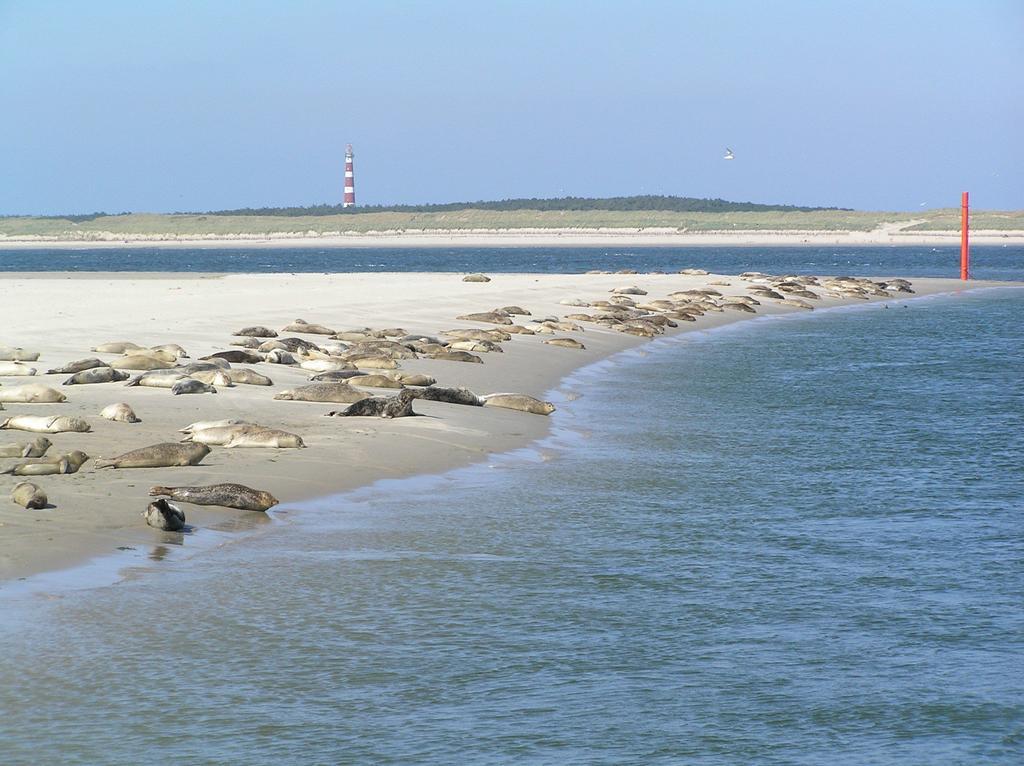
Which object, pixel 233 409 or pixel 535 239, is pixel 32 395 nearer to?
pixel 233 409

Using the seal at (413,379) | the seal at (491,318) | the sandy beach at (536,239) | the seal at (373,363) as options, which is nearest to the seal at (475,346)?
the seal at (373,363)

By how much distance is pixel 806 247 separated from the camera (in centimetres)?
10681

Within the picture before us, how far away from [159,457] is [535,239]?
12530cm

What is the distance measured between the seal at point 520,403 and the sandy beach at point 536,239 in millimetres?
99320

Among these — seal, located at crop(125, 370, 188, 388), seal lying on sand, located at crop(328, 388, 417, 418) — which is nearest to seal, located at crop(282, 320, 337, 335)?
seal, located at crop(125, 370, 188, 388)

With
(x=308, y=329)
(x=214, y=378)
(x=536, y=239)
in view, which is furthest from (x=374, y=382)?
(x=536, y=239)

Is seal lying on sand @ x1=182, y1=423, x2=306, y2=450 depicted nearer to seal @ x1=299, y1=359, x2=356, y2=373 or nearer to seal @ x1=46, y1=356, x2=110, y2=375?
seal @ x1=46, y1=356, x2=110, y2=375

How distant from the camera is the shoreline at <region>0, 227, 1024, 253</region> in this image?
380ft

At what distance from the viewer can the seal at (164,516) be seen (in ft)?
25.5

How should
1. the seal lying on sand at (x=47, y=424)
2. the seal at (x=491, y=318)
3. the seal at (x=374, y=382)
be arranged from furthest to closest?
1. the seal at (x=491, y=318)
2. the seal at (x=374, y=382)
3. the seal lying on sand at (x=47, y=424)

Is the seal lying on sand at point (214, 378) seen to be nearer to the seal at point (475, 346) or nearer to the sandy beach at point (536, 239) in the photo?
the seal at point (475, 346)

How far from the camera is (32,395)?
38.2ft

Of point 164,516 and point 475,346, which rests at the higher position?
point 475,346

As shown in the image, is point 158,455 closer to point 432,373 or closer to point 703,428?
point 703,428
